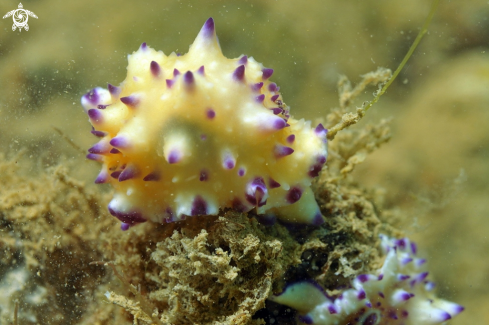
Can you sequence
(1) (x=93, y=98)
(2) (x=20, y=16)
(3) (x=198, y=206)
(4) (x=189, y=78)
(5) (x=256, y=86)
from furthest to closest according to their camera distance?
(2) (x=20, y=16), (1) (x=93, y=98), (5) (x=256, y=86), (3) (x=198, y=206), (4) (x=189, y=78)

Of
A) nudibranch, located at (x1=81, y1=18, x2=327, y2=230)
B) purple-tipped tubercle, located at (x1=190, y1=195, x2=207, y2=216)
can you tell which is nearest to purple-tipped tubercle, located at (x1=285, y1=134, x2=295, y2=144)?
nudibranch, located at (x1=81, y1=18, x2=327, y2=230)

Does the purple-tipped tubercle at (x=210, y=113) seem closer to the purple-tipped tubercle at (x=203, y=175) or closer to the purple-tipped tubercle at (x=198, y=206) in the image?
the purple-tipped tubercle at (x=203, y=175)

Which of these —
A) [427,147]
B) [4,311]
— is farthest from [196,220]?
[427,147]

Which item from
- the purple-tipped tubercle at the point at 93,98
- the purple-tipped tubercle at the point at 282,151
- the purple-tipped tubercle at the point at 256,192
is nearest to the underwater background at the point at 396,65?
the purple-tipped tubercle at the point at 93,98

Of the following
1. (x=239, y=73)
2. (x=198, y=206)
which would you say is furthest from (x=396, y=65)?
(x=198, y=206)

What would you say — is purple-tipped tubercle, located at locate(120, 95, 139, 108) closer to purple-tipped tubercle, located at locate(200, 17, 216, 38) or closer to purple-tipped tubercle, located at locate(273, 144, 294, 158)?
purple-tipped tubercle, located at locate(200, 17, 216, 38)

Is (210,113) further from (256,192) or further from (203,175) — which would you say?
(256,192)
